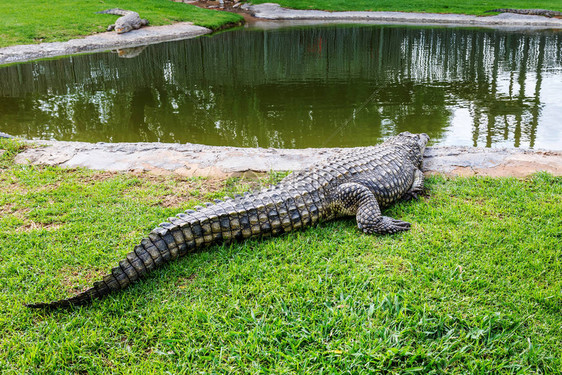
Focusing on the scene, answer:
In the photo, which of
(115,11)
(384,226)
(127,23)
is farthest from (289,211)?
(115,11)

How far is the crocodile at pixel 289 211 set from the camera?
108 inches

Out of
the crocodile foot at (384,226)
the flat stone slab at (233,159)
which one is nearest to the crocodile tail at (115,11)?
the flat stone slab at (233,159)

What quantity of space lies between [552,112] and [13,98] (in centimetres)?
1242

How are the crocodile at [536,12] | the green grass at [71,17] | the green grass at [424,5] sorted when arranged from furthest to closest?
1. the green grass at [424,5]
2. the crocodile at [536,12]
3. the green grass at [71,17]

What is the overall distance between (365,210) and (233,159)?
6.80ft

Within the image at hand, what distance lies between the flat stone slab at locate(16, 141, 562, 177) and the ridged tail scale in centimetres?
131

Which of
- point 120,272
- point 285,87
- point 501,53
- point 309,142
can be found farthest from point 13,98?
point 501,53

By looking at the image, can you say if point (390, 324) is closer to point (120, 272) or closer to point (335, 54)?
point (120, 272)

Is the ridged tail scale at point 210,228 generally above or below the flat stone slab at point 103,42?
below

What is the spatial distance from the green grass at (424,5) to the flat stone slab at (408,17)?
1118mm

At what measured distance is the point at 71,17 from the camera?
20.3 metres

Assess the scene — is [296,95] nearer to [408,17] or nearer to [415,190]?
[415,190]

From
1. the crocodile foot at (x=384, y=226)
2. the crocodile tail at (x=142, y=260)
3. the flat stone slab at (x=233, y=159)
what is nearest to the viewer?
the crocodile tail at (x=142, y=260)

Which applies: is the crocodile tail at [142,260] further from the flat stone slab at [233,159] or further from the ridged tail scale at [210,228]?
the flat stone slab at [233,159]
